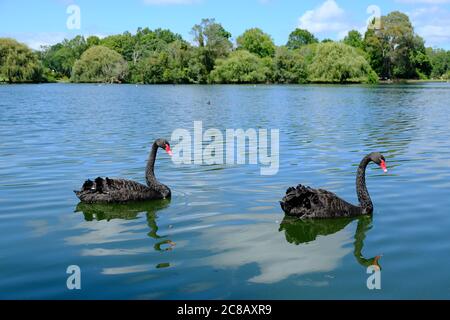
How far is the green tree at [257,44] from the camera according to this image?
301 ft

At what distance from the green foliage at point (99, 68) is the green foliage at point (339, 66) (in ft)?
91.6

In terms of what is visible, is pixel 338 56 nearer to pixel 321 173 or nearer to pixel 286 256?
pixel 321 173

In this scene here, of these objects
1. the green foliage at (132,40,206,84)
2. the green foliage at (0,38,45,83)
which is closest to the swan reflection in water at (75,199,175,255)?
the green foliage at (132,40,206,84)

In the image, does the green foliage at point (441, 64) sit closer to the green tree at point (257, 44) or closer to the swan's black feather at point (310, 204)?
the green tree at point (257, 44)

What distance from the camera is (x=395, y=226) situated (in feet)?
19.7

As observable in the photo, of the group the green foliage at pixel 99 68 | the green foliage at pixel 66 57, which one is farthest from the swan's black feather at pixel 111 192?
the green foliage at pixel 66 57

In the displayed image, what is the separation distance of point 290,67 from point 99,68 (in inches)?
1029

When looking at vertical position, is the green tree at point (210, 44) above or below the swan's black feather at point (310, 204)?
above

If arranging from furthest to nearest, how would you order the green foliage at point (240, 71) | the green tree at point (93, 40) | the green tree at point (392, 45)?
the green tree at point (93, 40), the green tree at point (392, 45), the green foliage at point (240, 71)

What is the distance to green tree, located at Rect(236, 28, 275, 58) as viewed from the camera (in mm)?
91812

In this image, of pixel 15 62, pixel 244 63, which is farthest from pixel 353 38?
pixel 15 62

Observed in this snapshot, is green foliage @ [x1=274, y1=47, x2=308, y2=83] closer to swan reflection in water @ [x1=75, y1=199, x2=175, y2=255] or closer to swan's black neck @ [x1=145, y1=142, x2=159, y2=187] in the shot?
swan's black neck @ [x1=145, y1=142, x2=159, y2=187]

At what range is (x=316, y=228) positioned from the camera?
605 cm

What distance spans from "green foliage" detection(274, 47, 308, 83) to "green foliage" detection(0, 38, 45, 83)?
30.1 meters
